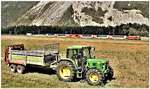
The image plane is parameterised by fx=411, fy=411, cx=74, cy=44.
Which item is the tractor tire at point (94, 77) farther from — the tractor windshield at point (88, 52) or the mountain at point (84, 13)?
the mountain at point (84, 13)

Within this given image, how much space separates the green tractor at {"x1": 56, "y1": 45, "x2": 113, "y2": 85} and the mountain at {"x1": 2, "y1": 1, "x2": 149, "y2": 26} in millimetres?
999

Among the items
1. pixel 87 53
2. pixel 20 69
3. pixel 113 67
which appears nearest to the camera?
pixel 87 53

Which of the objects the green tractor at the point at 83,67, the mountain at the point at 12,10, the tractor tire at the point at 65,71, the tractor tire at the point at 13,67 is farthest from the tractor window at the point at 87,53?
the tractor tire at the point at 13,67

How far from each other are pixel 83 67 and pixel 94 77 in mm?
490

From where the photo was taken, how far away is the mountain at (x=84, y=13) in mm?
13008

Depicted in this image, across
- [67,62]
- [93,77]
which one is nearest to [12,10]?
[67,62]

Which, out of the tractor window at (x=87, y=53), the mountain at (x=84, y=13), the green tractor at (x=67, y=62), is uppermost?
the mountain at (x=84, y=13)

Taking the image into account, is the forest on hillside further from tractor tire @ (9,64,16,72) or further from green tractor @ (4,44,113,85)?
tractor tire @ (9,64,16,72)

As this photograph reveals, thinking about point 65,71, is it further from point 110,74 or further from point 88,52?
point 110,74

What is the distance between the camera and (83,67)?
498 inches

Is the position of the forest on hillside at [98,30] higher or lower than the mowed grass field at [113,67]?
higher

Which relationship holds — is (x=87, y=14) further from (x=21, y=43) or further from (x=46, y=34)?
(x=21, y=43)

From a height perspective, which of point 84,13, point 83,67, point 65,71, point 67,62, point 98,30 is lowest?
point 65,71

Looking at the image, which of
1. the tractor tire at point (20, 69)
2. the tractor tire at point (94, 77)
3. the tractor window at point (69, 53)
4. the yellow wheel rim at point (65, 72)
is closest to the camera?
the tractor tire at point (94, 77)
